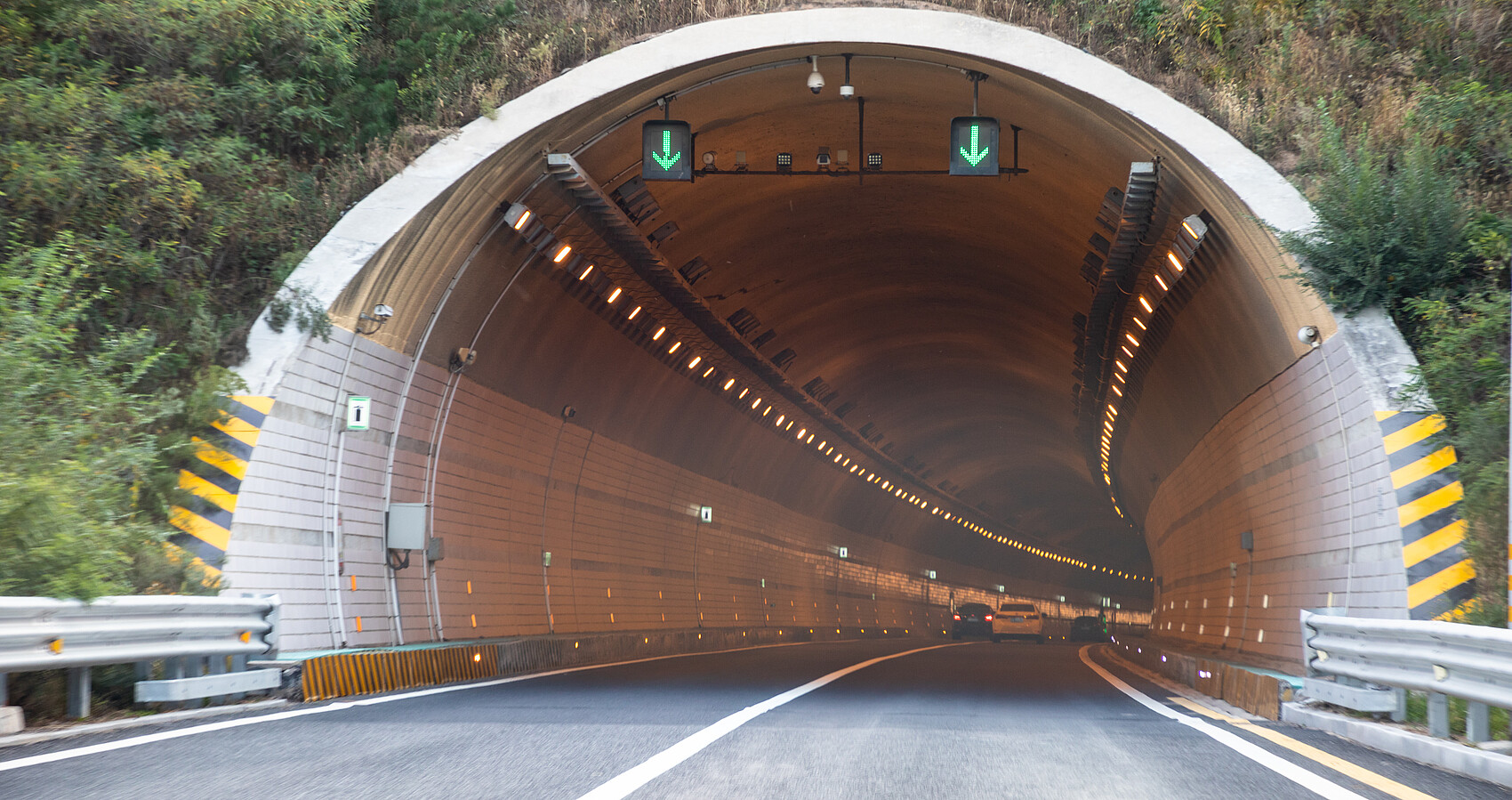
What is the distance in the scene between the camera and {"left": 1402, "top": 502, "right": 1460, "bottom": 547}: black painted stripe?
12773mm

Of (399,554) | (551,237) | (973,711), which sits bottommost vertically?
(973,711)

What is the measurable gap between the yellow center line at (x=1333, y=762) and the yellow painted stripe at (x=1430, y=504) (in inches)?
101

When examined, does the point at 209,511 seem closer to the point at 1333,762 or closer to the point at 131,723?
the point at 131,723

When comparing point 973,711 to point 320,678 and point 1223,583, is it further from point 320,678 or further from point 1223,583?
point 1223,583

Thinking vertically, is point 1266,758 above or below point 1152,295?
below

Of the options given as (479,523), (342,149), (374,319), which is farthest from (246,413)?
(479,523)

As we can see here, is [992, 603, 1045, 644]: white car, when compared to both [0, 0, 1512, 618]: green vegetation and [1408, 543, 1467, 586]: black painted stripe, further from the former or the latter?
[1408, 543, 1467, 586]: black painted stripe

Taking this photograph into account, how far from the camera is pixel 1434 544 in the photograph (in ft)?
41.7

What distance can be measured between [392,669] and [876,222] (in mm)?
13730

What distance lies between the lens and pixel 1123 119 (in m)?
16.2

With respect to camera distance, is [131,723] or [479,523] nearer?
[131,723]

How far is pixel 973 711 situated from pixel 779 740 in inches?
134

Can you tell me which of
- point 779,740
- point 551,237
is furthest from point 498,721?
point 551,237

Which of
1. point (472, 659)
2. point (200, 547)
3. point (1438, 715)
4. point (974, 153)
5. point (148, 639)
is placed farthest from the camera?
point (974, 153)
